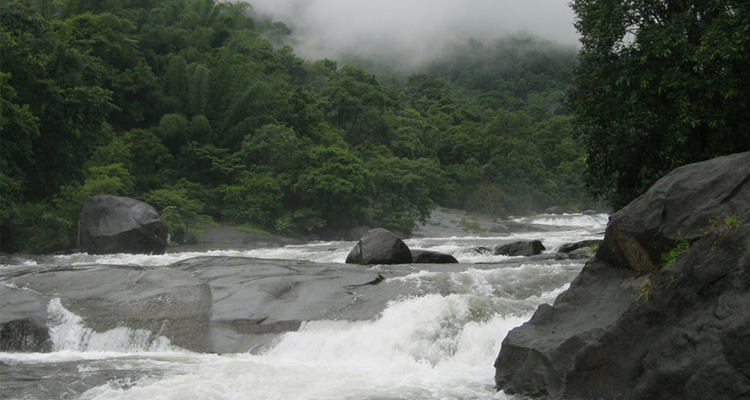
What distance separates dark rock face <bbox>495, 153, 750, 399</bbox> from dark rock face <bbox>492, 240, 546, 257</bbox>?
10994 mm

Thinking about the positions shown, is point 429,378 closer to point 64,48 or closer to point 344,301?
point 344,301

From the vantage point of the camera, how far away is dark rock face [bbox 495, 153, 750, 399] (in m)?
5.96

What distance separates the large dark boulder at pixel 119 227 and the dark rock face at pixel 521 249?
45.9ft

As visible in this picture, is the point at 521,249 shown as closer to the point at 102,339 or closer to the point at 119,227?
the point at 102,339

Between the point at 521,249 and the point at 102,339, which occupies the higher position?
the point at 521,249

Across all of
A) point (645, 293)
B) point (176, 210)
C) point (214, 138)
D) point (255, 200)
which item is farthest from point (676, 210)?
point (214, 138)

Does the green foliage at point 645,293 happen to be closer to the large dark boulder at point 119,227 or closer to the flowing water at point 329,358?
the flowing water at point 329,358

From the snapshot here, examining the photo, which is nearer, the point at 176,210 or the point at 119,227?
the point at 119,227

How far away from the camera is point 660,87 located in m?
14.0

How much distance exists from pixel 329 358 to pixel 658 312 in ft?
15.0

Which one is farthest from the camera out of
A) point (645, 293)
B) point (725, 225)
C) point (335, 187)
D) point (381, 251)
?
point (335, 187)

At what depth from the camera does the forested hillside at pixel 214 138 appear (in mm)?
25547

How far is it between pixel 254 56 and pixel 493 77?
7411cm

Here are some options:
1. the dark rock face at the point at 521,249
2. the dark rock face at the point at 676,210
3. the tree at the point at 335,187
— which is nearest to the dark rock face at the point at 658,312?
the dark rock face at the point at 676,210
